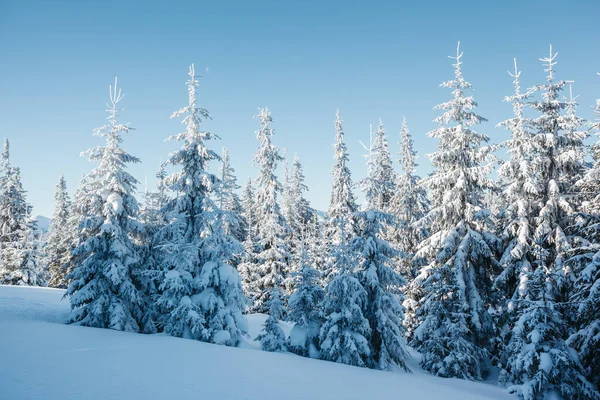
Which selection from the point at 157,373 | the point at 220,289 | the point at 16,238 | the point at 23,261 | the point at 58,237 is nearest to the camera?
the point at 157,373

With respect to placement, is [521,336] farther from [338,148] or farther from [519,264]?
[338,148]

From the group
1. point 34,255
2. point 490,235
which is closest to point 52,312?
point 34,255

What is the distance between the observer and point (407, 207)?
31.5 m

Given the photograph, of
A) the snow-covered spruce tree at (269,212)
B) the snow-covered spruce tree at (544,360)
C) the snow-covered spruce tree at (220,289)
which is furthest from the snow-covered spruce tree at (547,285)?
the snow-covered spruce tree at (269,212)

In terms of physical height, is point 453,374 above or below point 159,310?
below

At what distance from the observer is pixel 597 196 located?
14961mm

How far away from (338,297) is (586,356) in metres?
9.74

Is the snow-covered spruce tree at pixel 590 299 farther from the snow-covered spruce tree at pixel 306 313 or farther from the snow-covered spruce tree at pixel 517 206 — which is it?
the snow-covered spruce tree at pixel 306 313

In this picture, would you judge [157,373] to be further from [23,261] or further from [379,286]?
[23,261]

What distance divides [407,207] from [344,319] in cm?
1627

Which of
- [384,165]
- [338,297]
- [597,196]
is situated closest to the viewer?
[597,196]

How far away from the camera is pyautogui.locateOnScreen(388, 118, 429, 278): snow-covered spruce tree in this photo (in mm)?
30297

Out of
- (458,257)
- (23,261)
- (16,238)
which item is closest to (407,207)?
(458,257)

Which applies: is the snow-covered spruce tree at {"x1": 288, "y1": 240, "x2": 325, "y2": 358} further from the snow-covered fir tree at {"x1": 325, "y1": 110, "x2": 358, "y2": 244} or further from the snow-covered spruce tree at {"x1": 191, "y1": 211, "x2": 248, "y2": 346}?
the snow-covered fir tree at {"x1": 325, "y1": 110, "x2": 358, "y2": 244}
